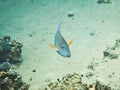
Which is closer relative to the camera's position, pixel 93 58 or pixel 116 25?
pixel 93 58

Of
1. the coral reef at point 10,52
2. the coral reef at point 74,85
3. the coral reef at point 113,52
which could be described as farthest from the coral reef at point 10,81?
the coral reef at point 113,52

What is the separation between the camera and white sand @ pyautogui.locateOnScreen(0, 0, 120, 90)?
6877 mm

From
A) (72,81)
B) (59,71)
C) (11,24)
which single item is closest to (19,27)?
(11,24)

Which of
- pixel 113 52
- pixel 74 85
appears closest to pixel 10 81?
pixel 74 85

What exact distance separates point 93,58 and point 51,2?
6.73m

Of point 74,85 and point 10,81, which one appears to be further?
point 10,81

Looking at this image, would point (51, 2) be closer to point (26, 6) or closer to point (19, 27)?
point (26, 6)

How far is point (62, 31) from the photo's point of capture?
9992 millimetres

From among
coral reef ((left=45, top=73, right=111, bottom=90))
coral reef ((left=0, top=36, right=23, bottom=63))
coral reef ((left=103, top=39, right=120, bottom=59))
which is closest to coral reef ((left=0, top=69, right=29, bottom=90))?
coral reef ((left=45, top=73, right=111, bottom=90))

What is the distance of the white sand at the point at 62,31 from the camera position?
6.88m

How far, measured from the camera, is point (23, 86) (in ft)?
19.2

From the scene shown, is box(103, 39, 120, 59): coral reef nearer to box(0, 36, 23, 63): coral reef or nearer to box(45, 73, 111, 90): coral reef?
box(45, 73, 111, 90): coral reef

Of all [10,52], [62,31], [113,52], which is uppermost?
[113,52]

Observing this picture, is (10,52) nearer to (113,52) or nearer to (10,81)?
(10,81)
